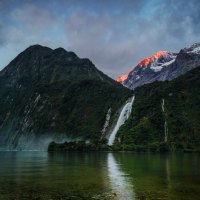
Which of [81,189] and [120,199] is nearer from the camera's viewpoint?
[120,199]

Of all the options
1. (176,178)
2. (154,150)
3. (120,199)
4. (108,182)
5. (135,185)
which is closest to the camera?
(120,199)

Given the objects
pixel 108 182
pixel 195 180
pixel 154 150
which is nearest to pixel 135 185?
pixel 108 182

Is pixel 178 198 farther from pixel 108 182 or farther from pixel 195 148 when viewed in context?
pixel 195 148

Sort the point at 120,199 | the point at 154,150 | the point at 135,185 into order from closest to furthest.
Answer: the point at 120,199, the point at 135,185, the point at 154,150

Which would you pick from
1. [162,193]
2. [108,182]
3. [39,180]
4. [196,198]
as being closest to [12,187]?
[39,180]

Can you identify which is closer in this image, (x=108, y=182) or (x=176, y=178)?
(x=108, y=182)

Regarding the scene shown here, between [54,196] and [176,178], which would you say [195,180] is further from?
[54,196]

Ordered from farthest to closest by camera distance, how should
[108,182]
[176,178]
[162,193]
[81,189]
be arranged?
[176,178] → [108,182] → [81,189] → [162,193]

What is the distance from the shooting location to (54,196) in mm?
40156

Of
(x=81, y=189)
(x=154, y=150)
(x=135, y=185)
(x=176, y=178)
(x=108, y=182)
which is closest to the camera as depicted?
(x=81, y=189)

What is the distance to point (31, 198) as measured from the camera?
128 ft

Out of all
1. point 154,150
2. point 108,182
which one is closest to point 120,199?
point 108,182

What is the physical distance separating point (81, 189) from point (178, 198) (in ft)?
38.9

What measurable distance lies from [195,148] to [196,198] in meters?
166
